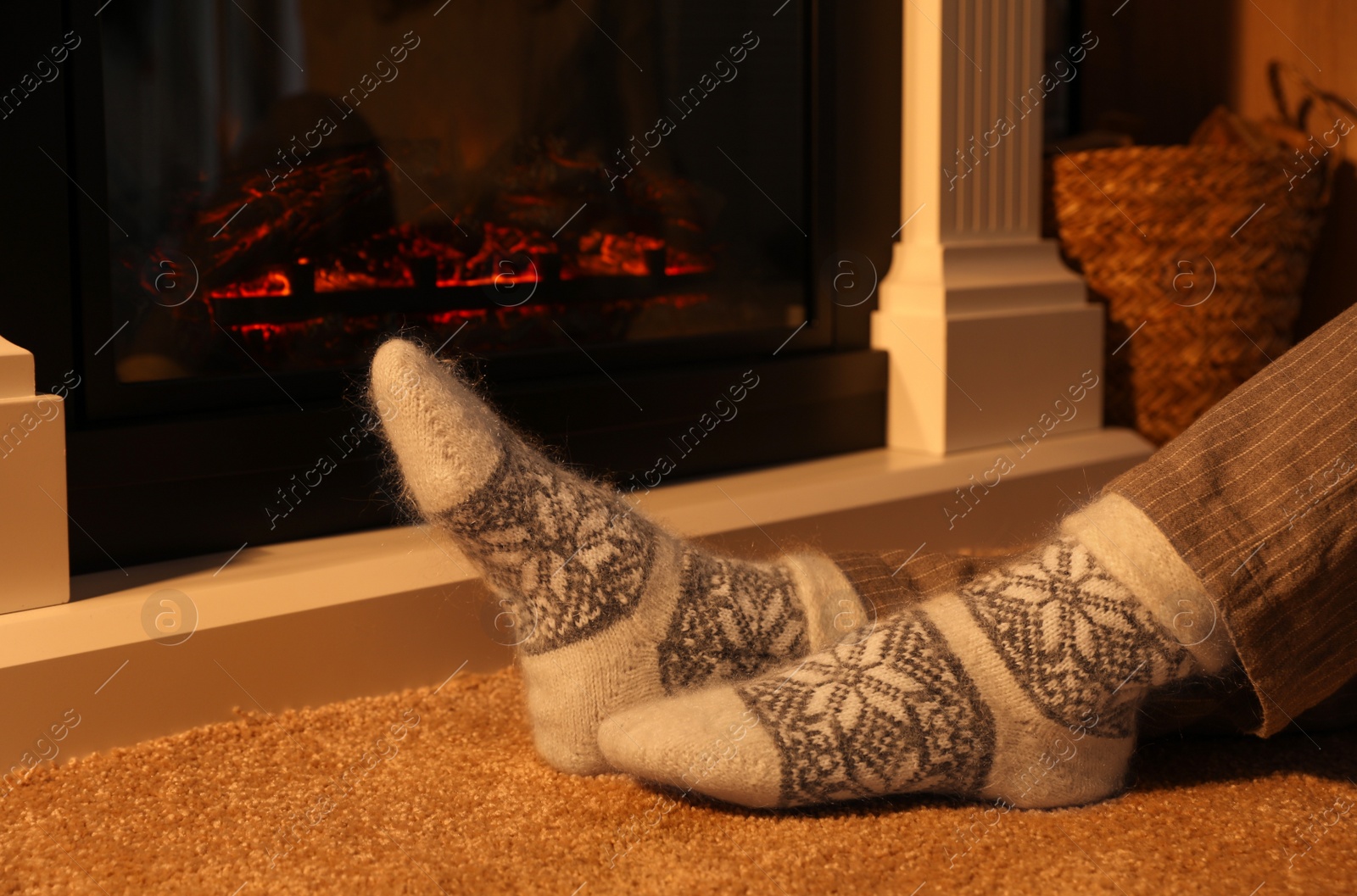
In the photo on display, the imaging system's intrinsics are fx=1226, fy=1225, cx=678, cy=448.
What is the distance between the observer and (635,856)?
686 mm

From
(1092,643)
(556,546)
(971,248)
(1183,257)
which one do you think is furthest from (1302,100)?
(556,546)

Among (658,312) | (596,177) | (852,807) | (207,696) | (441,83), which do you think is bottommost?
(852,807)

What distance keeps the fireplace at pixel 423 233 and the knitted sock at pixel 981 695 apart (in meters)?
0.48

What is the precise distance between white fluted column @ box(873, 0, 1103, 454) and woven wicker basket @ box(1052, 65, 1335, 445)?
0.09 meters

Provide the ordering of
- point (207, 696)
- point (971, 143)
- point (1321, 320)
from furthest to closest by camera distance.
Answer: point (1321, 320)
point (971, 143)
point (207, 696)

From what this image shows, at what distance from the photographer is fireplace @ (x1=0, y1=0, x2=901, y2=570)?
37.0 inches

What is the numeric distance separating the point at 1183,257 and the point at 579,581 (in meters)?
1.10

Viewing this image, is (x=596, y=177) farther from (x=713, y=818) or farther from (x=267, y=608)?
(x=713, y=818)

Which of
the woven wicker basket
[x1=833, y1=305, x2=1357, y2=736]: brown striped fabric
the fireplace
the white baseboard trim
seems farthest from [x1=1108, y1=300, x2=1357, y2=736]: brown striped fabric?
the woven wicker basket

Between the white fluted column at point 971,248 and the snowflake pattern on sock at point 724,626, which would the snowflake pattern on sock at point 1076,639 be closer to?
the snowflake pattern on sock at point 724,626

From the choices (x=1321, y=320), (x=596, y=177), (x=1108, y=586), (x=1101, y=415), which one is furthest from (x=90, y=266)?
(x=1321, y=320)

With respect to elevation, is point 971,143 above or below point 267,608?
above

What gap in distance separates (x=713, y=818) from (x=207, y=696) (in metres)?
0.40

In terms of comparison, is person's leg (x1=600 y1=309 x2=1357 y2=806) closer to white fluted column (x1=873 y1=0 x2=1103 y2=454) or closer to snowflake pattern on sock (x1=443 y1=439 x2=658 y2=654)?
snowflake pattern on sock (x1=443 y1=439 x2=658 y2=654)
